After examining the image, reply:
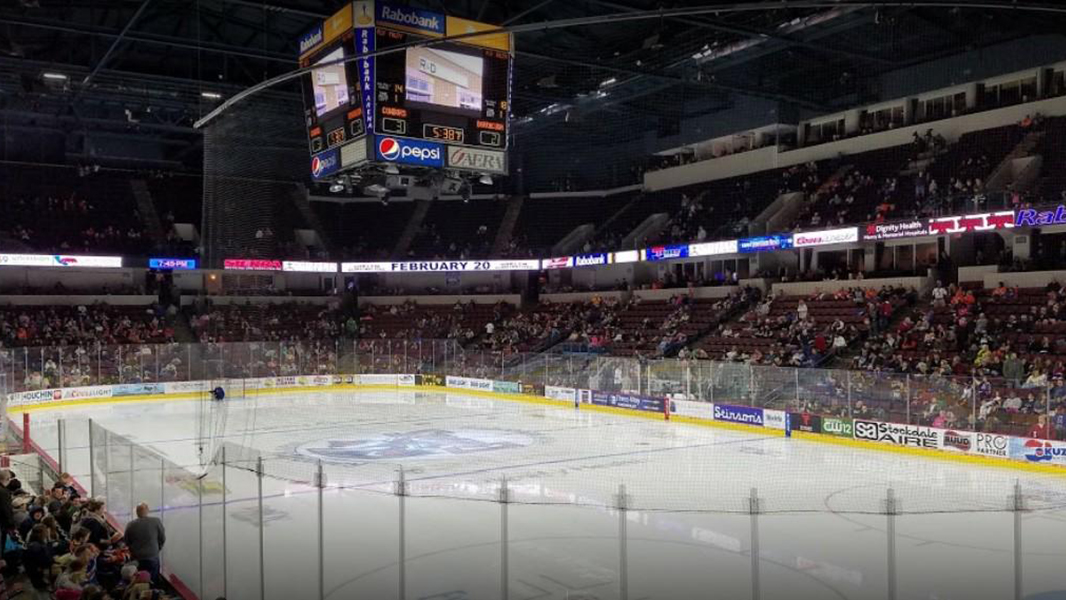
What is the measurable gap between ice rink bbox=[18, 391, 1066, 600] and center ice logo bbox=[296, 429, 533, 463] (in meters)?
0.09

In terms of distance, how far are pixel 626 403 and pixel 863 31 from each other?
11.3 metres

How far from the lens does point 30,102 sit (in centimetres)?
3144

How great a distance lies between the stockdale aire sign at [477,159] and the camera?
13.7m

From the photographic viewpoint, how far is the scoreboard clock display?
13.2 m

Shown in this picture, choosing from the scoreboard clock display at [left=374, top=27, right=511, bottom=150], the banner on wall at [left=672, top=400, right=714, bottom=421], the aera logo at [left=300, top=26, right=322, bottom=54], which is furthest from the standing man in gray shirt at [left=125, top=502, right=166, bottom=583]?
the banner on wall at [left=672, top=400, right=714, bottom=421]

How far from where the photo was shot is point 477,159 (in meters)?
14.0

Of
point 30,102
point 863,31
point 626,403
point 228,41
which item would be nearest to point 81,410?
point 228,41

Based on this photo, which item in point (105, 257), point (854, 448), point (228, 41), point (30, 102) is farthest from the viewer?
point (105, 257)

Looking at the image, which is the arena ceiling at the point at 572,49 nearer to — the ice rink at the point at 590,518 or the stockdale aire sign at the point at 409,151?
the stockdale aire sign at the point at 409,151

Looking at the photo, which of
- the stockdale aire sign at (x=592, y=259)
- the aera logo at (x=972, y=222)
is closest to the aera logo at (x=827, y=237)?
the aera logo at (x=972, y=222)

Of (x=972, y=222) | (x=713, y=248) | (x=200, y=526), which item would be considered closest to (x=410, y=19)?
(x=200, y=526)

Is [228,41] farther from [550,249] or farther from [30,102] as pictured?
[550,249]

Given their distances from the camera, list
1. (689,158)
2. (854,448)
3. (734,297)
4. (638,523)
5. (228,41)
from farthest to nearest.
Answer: (689,158) < (734,297) < (228,41) < (854,448) < (638,523)

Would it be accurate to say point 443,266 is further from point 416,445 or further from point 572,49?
point 416,445
